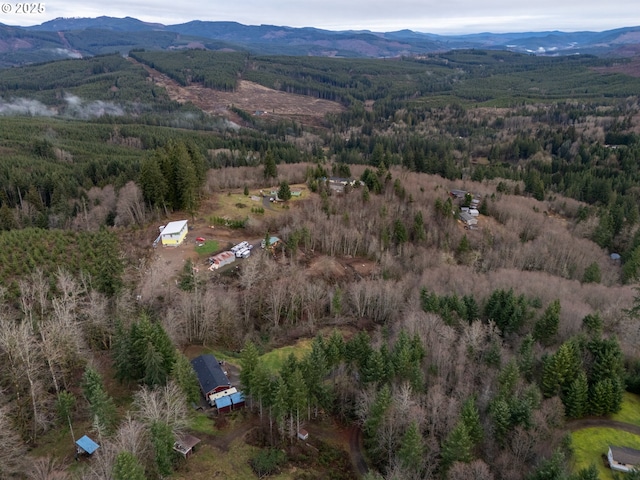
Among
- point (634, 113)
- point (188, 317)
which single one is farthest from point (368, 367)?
point (634, 113)

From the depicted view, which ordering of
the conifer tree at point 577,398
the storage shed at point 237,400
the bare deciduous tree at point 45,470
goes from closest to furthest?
the bare deciduous tree at point 45,470, the conifer tree at point 577,398, the storage shed at point 237,400

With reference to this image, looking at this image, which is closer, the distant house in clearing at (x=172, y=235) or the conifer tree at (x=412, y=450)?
the conifer tree at (x=412, y=450)

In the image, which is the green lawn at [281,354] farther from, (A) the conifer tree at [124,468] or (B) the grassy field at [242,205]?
(B) the grassy field at [242,205]

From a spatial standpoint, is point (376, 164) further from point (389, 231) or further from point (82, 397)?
point (82, 397)

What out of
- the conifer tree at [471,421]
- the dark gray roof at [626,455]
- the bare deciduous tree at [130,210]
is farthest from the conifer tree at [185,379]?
the bare deciduous tree at [130,210]

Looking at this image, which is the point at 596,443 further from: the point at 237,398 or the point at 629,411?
the point at 237,398

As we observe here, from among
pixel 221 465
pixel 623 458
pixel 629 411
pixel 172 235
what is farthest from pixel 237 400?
pixel 629 411

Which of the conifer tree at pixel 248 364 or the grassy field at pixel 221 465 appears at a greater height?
the conifer tree at pixel 248 364
